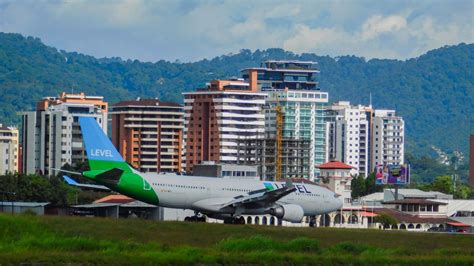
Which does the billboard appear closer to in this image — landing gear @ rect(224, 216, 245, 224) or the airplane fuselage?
the airplane fuselage

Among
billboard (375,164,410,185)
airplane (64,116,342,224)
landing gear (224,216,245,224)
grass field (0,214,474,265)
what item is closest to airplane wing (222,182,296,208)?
airplane (64,116,342,224)

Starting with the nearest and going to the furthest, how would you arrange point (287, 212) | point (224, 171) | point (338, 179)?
point (287, 212), point (338, 179), point (224, 171)

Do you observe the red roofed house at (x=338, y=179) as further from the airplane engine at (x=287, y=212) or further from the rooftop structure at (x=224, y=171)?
the airplane engine at (x=287, y=212)

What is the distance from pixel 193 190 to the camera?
94.4 meters

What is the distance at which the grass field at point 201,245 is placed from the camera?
198 feet

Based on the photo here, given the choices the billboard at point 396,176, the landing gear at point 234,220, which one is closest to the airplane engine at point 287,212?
the landing gear at point 234,220

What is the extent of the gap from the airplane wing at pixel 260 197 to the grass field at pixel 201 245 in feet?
30.3

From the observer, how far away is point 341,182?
520ft

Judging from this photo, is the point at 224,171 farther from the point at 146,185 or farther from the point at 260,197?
the point at 146,185

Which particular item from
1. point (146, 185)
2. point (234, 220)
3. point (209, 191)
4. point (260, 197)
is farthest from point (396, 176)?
point (146, 185)

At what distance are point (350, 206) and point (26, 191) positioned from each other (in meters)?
36.7

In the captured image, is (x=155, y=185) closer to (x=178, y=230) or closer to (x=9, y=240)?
(x=178, y=230)

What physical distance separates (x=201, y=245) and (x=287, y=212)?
2656 centimetres

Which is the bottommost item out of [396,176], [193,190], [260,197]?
[396,176]
